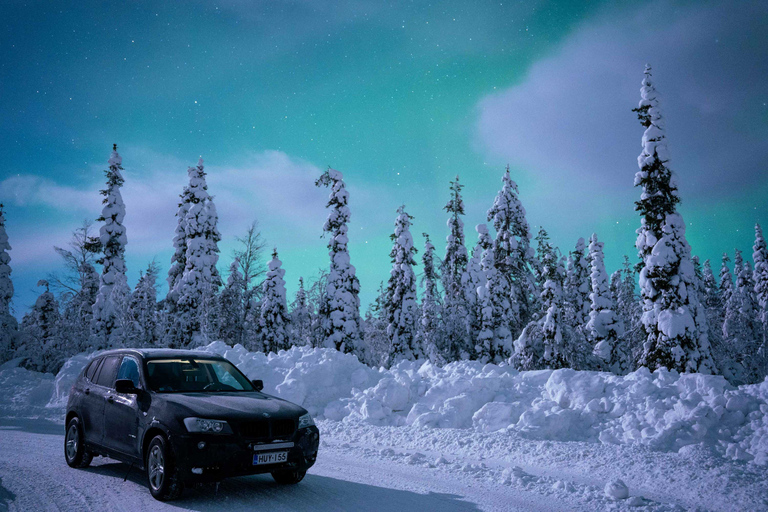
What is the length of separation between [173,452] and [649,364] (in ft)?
58.1

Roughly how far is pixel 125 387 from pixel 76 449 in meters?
2.29

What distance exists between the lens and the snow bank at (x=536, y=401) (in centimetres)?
830

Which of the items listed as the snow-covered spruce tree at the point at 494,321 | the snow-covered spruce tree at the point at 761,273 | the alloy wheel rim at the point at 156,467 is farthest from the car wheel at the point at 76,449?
the snow-covered spruce tree at the point at 761,273

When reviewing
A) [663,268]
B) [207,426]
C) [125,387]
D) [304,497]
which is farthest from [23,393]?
[663,268]

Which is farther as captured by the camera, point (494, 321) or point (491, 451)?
point (494, 321)

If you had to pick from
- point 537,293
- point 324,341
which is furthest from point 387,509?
point 537,293

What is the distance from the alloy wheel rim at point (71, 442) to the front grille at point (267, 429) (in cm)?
378

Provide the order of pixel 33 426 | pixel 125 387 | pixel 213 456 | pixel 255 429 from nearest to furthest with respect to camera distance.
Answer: pixel 213 456, pixel 255 429, pixel 125 387, pixel 33 426

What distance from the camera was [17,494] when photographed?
5930 mm

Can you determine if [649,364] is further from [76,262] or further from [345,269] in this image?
[76,262]

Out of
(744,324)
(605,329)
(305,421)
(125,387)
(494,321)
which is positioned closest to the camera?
(125,387)

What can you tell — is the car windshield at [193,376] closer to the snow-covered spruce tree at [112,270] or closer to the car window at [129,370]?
the car window at [129,370]

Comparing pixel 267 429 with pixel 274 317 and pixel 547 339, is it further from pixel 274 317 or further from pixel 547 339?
pixel 274 317

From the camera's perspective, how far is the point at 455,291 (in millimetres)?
35719
